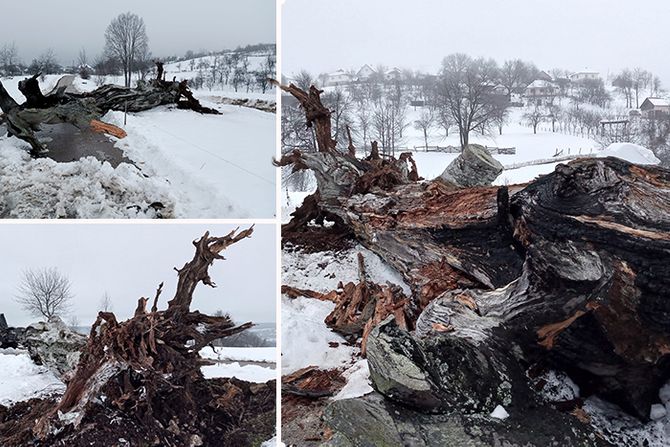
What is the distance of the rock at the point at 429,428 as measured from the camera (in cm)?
131

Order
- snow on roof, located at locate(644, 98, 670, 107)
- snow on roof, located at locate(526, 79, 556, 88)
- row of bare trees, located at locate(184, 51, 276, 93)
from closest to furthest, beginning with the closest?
row of bare trees, located at locate(184, 51, 276, 93)
snow on roof, located at locate(644, 98, 670, 107)
snow on roof, located at locate(526, 79, 556, 88)

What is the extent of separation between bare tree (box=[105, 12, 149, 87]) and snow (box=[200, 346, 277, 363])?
1.94m

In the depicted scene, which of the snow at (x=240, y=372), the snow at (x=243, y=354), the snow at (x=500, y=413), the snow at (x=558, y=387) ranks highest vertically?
the snow at (x=500, y=413)

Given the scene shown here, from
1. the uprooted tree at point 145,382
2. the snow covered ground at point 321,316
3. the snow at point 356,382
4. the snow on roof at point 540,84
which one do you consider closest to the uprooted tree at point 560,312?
the snow at point 356,382

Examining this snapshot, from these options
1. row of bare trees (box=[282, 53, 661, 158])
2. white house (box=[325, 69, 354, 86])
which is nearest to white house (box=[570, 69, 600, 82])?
row of bare trees (box=[282, 53, 661, 158])

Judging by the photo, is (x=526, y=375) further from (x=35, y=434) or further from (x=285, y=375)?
(x=35, y=434)

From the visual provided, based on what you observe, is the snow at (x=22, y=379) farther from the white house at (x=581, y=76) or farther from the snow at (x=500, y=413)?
the white house at (x=581, y=76)

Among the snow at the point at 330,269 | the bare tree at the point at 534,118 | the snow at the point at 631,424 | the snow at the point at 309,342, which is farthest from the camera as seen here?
the bare tree at the point at 534,118

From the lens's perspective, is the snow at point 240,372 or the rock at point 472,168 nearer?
the snow at point 240,372

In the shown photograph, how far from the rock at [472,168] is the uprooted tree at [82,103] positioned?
149 cm

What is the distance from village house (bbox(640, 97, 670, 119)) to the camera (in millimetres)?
7113

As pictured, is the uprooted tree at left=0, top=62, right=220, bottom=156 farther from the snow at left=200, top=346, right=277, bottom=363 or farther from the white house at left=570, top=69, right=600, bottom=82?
the white house at left=570, top=69, right=600, bottom=82

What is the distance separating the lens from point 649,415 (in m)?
1.52

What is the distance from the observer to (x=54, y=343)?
6.82ft
